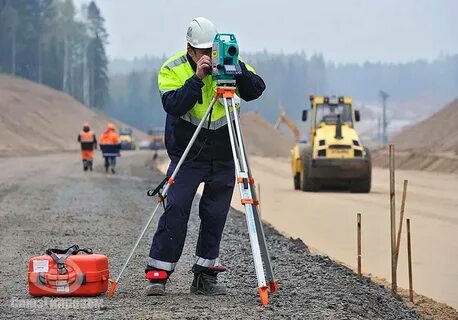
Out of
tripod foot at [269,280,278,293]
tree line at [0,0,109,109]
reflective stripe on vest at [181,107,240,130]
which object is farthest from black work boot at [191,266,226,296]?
tree line at [0,0,109,109]

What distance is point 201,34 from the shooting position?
744 cm

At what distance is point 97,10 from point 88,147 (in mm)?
101941

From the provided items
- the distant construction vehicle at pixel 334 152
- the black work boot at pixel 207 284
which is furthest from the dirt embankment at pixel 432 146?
the black work boot at pixel 207 284

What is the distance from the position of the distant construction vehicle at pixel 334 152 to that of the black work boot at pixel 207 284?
62.1 feet

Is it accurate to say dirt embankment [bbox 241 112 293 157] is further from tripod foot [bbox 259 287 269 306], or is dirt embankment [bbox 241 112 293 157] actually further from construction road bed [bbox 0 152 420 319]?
tripod foot [bbox 259 287 269 306]

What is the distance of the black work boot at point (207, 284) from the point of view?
7711mm

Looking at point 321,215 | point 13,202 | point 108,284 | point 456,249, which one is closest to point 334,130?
point 321,215

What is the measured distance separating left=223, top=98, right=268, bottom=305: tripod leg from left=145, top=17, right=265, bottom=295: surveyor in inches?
12.1

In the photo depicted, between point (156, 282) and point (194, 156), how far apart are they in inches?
39.5

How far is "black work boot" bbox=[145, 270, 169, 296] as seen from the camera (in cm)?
745

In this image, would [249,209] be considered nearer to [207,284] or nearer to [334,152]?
[207,284]

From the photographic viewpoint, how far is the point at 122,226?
14023 millimetres

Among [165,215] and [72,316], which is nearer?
[72,316]

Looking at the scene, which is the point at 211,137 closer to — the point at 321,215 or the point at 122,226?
the point at 122,226
